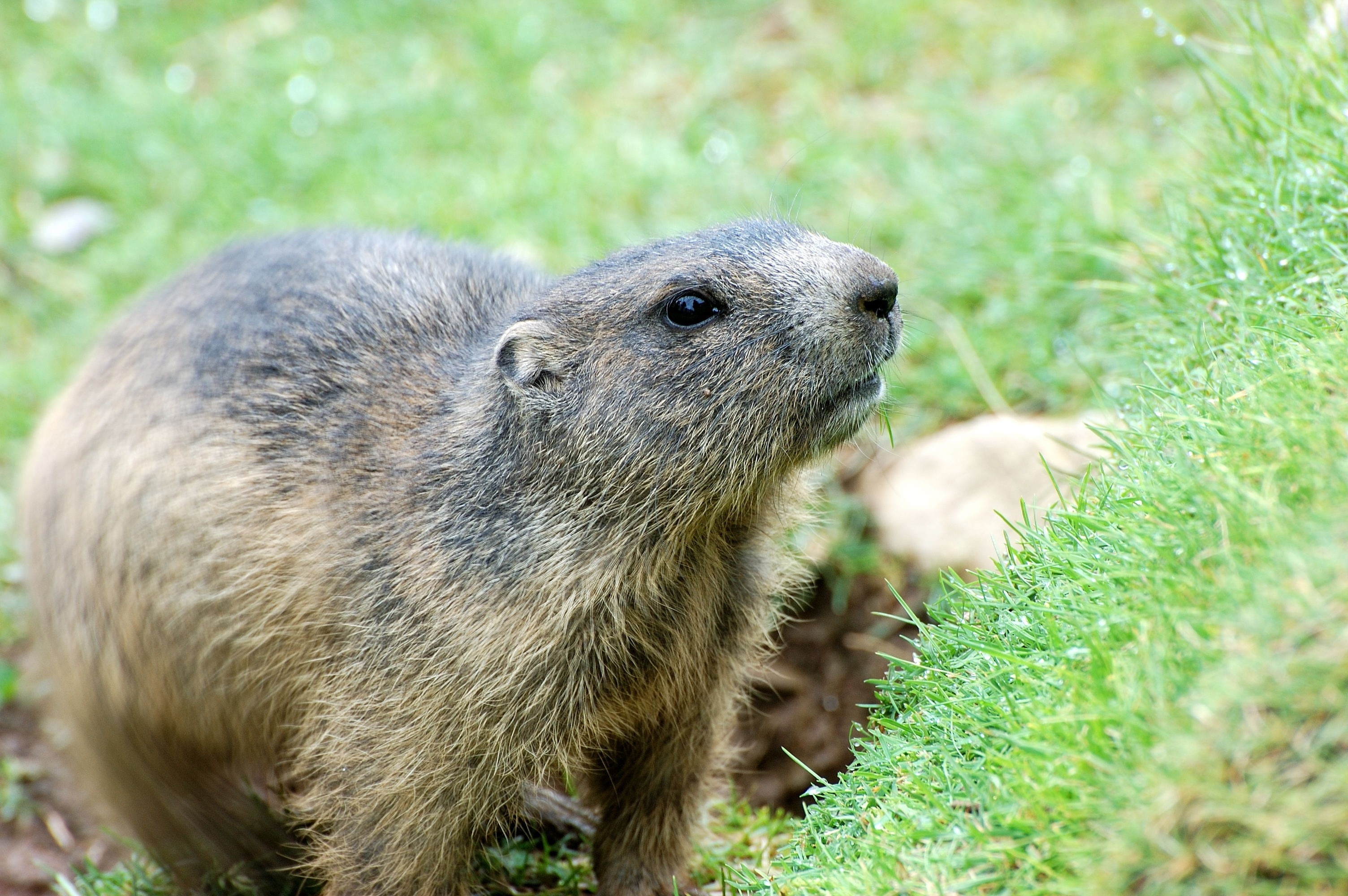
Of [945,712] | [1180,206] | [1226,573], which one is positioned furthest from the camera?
[1180,206]

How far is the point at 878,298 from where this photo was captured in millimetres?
3768

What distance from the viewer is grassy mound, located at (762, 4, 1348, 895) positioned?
7.81 ft

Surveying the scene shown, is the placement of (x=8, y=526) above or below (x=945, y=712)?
below

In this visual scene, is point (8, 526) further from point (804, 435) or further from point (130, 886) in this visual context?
point (804, 435)

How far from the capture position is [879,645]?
5746 millimetres

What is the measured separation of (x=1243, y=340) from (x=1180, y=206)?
210cm

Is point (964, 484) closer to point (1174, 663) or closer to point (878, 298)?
point (878, 298)

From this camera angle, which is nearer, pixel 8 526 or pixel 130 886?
pixel 130 886

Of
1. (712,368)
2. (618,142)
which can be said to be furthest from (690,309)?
(618,142)

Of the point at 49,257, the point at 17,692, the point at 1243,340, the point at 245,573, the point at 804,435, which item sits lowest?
the point at 17,692

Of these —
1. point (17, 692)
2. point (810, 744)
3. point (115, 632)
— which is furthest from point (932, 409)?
point (17, 692)

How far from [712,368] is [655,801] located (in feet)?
5.38

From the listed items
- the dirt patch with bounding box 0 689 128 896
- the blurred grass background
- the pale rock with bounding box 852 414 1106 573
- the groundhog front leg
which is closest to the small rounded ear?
the groundhog front leg

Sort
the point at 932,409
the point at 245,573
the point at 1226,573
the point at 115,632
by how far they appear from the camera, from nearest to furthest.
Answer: the point at 1226,573
the point at 245,573
the point at 115,632
the point at 932,409
